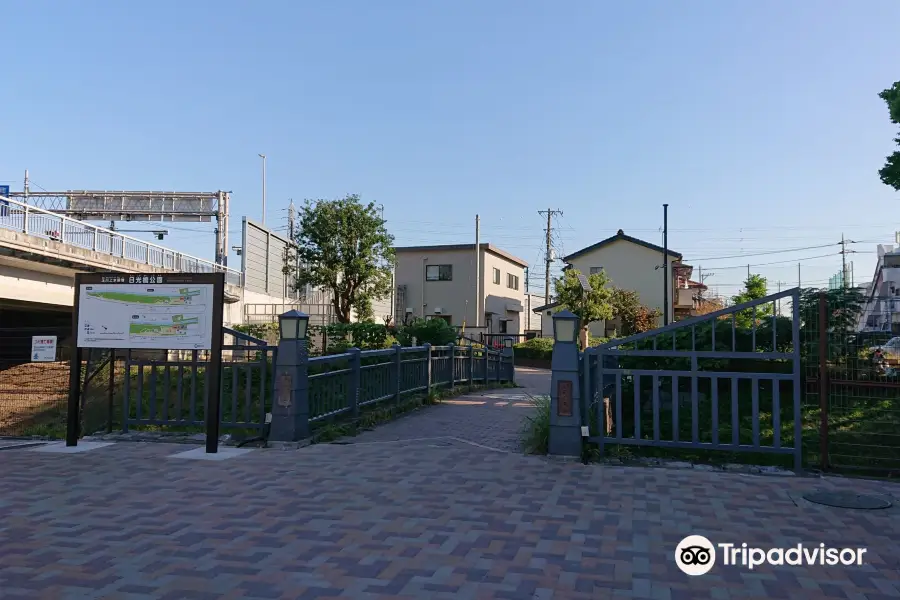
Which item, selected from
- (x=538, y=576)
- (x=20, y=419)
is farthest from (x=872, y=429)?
(x=20, y=419)

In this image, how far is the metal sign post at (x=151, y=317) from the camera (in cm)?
886

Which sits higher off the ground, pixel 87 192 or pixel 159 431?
pixel 87 192

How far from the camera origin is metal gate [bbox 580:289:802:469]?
24.6ft

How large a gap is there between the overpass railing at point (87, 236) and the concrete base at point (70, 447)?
10.6 metres

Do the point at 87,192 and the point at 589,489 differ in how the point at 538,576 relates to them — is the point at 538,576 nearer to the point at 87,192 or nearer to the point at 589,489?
the point at 589,489

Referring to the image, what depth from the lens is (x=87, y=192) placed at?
41.0 m

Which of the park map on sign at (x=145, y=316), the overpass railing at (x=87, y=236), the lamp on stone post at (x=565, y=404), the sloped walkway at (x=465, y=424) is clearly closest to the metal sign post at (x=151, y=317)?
the park map on sign at (x=145, y=316)

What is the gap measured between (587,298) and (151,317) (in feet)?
108

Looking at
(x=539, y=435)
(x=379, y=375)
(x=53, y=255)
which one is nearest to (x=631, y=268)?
(x=53, y=255)

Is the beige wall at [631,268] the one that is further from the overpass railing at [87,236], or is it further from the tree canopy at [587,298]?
the overpass railing at [87,236]

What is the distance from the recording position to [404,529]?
5457 millimetres

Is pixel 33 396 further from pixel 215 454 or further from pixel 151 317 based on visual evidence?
pixel 215 454

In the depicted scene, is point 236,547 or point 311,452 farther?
point 311,452

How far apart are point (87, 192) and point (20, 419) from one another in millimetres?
30979
